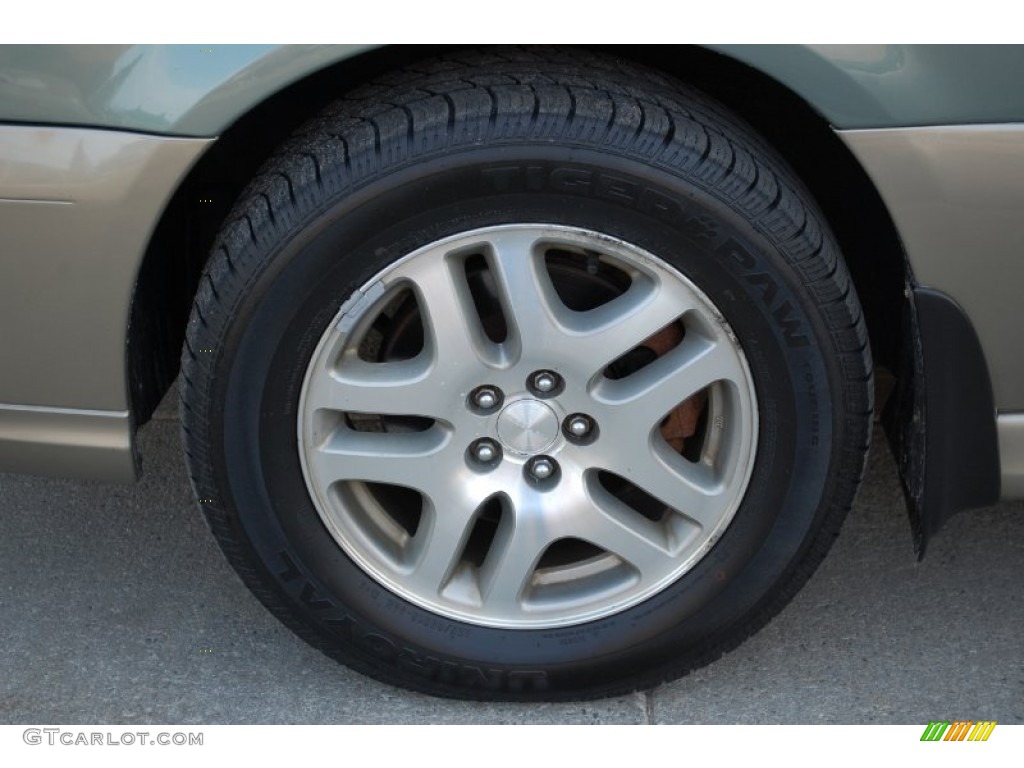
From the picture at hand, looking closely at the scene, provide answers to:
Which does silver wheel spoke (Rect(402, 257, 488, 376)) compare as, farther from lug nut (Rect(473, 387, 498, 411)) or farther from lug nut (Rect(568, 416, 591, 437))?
lug nut (Rect(568, 416, 591, 437))

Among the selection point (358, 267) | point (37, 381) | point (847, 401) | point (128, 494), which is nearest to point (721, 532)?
point (847, 401)

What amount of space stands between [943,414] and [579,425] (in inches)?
23.1

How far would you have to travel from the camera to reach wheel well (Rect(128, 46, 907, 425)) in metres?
2.07

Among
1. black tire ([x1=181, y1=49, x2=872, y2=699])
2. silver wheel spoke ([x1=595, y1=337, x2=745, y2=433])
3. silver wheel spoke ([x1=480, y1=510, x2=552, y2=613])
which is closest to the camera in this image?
black tire ([x1=181, y1=49, x2=872, y2=699])

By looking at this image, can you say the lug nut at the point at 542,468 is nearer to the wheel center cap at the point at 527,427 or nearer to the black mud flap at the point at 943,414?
the wheel center cap at the point at 527,427

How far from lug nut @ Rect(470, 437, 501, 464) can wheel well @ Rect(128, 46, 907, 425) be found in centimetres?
58

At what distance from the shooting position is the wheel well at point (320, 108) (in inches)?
81.6

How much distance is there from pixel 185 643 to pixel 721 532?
1.04 m

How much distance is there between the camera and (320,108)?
2.13 meters

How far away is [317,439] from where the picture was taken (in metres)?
A: 2.10

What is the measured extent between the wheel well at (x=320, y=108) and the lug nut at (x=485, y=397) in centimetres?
54

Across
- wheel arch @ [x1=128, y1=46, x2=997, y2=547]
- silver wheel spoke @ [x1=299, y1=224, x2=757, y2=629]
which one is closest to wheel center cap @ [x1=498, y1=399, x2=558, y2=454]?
silver wheel spoke @ [x1=299, y1=224, x2=757, y2=629]

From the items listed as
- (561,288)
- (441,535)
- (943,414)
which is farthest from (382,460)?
(943,414)

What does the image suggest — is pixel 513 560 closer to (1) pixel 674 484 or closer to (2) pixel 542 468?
(2) pixel 542 468
